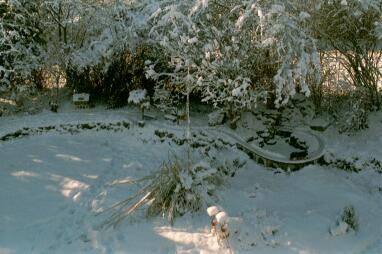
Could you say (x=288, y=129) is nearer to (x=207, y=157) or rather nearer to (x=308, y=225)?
(x=207, y=157)

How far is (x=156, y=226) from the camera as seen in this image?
219 inches

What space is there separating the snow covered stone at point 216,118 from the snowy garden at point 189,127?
0.20 ft

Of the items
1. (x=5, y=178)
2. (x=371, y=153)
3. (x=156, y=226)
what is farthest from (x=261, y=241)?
(x=5, y=178)

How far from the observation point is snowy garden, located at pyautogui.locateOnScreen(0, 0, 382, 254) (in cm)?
552

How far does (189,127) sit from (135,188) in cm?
187

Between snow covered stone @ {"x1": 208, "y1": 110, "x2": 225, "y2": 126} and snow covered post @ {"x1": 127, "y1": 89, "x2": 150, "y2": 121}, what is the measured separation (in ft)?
4.03

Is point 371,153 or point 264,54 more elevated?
point 264,54

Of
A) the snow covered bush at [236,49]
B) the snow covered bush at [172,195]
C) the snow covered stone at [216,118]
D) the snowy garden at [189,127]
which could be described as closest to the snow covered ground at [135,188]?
the snowy garden at [189,127]

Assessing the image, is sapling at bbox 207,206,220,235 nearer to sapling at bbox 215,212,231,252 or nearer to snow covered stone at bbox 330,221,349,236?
sapling at bbox 215,212,231,252

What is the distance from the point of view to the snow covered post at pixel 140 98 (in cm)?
815

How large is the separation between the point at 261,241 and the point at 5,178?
156 inches

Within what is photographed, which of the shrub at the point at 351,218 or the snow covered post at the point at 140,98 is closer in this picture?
the shrub at the point at 351,218

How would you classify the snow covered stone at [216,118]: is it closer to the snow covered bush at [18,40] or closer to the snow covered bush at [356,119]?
the snow covered bush at [356,119]

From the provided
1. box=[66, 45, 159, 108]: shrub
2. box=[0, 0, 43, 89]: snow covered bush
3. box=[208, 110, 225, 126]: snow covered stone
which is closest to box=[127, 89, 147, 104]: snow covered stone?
box=[66, 45, 159, 108]: shrub
